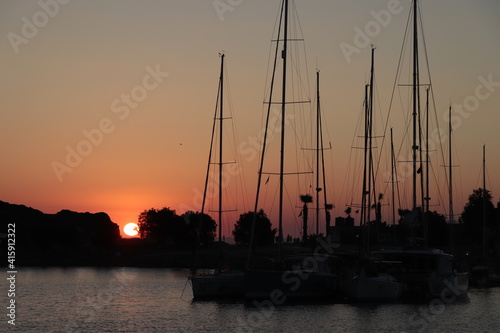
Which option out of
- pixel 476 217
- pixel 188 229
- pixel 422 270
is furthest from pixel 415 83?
pixel 188 229

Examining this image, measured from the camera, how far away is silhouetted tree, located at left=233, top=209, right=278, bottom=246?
139 meters

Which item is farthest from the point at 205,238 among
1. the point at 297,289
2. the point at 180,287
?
the point at 297,289

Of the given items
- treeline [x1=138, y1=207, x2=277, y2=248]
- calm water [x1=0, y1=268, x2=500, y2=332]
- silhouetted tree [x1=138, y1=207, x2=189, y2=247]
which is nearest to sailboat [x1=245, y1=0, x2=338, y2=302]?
calm water [x1=0, y1=268, x2=500, y2=332]

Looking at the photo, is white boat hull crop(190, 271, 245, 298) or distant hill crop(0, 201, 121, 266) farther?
distant hill crop(0, 201, 121, 266)

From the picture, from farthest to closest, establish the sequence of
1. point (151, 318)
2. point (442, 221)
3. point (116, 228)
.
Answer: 1. point (116, 228)
2. point (442, 221)
3. point (151, 318)

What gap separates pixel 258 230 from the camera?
136125 millimetres

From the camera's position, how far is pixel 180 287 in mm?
75625

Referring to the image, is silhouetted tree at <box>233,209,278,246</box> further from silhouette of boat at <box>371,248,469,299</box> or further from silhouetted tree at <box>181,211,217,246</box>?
silhouette of boat at <box>371,248,469,299</box>

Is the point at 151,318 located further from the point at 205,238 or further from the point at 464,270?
the point at 205,238

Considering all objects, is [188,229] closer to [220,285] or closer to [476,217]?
[476,217]

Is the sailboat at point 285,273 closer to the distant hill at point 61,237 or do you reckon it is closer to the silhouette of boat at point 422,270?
the silhouette of boat at point 422,270

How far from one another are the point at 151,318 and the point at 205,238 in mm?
96484

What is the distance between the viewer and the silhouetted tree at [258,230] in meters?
139

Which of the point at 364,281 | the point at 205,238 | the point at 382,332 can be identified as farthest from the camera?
the point at 205,238
